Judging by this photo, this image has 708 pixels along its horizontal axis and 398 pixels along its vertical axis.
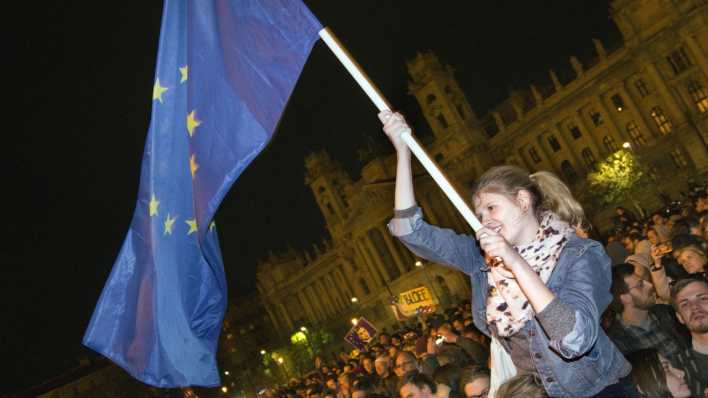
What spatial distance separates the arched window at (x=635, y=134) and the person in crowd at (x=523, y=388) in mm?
55913

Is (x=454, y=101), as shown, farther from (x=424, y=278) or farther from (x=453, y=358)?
(x=453, y=358)

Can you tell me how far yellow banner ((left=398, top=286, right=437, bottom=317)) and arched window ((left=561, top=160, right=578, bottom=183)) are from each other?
31827mm

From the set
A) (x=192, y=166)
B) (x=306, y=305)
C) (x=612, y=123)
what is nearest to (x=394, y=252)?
(x=612, y=123)

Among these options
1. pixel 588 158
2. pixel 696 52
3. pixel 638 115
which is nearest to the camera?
pixel 696 52

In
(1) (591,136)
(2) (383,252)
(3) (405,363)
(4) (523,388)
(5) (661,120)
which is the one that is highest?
(2) (383,252)

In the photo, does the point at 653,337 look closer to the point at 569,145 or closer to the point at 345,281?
the point at 569,145

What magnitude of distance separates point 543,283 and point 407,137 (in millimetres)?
1079

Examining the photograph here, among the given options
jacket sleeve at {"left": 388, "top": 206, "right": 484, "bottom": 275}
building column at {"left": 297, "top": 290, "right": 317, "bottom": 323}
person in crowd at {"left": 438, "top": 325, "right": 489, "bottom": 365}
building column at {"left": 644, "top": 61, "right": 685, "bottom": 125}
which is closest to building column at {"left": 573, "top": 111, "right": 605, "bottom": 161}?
building column at {"left": 644, "top": 61, "right": 685, "bottom": 125}

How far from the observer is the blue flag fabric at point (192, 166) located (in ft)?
14.8

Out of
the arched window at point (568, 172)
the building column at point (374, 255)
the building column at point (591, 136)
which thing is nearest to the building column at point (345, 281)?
the building column at point (374, 255)

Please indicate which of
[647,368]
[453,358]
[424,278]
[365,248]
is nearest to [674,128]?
[424,278]

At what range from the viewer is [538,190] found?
9.86ft

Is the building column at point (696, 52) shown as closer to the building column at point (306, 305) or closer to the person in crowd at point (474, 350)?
the person in crowd at point (474, 350)

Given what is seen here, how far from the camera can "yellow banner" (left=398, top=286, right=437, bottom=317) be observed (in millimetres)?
32031
